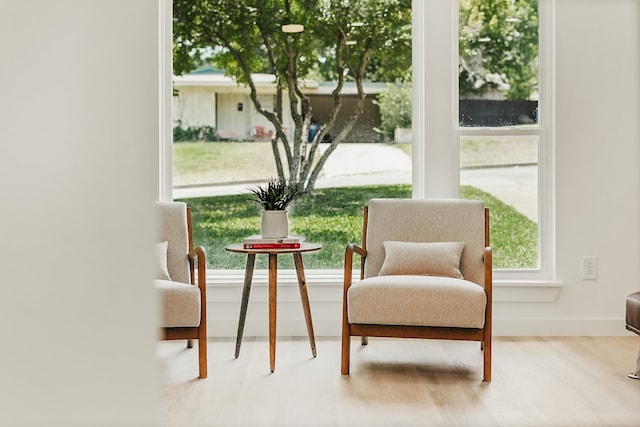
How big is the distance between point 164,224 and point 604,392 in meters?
2.33

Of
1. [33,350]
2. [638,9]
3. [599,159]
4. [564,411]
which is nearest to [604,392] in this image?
[564,411]

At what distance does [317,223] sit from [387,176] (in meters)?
0.54

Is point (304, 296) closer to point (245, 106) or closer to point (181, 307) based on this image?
point (181, 307)

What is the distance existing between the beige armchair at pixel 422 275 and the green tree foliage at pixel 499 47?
3.22ft

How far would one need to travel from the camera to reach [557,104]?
4.65 m

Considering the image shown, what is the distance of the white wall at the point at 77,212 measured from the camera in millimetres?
109

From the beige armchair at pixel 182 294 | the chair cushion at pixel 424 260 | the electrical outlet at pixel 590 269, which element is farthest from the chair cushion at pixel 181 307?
the electrical outlet at pixel 590 269

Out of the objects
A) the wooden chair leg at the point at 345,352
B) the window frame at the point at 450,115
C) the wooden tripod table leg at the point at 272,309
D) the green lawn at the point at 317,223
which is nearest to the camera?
the wooden chair leg at the point at 345,352

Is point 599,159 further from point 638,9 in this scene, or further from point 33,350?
point 33,350

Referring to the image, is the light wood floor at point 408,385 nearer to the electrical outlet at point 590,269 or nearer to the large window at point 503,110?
the electrical outlet at point 590,269

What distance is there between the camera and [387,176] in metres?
4.95

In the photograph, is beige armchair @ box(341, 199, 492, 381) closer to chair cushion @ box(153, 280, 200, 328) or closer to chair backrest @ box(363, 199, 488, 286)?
chair backrest @ box(363, 199, 488, 286)

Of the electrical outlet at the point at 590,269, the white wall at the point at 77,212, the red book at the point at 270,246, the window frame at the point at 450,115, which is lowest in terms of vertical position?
the electrical outlet at the point at 590,269

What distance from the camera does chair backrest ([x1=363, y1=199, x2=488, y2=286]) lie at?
4168mm
